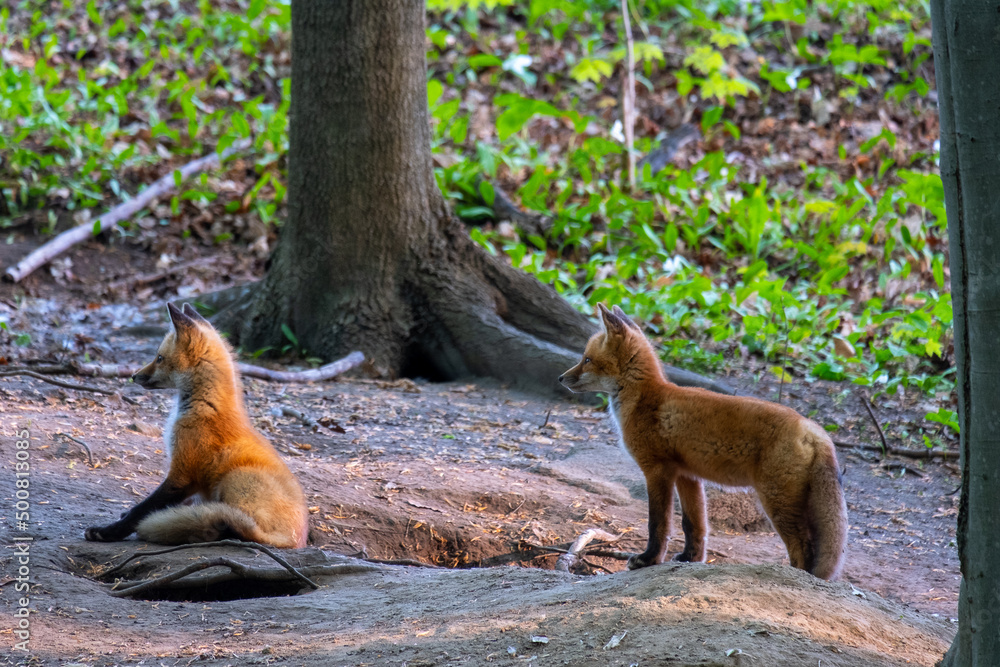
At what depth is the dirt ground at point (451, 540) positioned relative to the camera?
312 centimetres

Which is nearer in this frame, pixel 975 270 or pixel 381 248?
pixel 975 270

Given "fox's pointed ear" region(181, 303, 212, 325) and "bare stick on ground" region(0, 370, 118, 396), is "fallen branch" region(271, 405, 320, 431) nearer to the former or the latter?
"bare stick on ground" region(0, 370, 118, 396)

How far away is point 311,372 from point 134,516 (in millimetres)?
3141

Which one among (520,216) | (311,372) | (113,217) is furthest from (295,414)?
(113,217)

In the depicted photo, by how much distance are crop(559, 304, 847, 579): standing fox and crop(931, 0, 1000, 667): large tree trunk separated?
1520 millimetres

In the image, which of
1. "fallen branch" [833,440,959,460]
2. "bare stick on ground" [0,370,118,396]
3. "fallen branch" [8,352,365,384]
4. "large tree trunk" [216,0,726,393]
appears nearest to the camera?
"bare stick on ground" [0,370,118,396]

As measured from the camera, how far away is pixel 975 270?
2.49 metres

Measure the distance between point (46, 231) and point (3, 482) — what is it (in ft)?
22.3

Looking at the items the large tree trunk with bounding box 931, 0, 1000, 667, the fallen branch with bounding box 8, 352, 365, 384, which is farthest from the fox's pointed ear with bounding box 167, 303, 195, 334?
the large tree trunk with bounding box 931, 0, 1000, 667

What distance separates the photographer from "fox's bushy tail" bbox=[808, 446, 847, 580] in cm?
416

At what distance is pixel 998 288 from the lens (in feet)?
7.99

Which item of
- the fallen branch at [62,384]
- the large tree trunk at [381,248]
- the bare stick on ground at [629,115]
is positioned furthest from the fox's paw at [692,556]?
the bare stick on ground at [629,115]

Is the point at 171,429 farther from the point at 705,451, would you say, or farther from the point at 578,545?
the point at 705,451

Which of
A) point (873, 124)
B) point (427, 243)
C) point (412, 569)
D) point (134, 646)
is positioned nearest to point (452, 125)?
point (427, 243)
